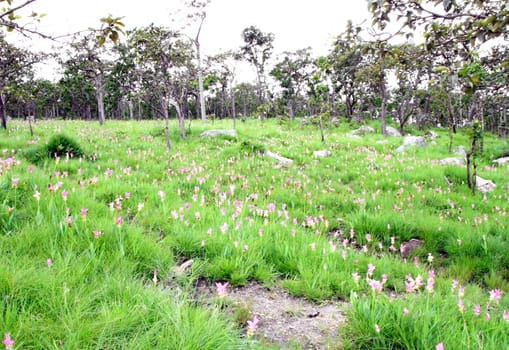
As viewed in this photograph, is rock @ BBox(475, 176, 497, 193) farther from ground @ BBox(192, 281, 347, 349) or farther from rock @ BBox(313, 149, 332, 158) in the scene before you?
ground @ BBox(192, 281, 347, 349)

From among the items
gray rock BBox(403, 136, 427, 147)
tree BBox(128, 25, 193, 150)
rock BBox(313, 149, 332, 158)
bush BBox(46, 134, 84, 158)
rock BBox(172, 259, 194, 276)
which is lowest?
rock BBox(172, 259, 194, 276)

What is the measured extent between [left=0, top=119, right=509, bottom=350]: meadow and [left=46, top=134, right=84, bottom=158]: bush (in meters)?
0.28

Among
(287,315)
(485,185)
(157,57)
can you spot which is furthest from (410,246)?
(157,57)

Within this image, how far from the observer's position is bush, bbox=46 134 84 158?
24.3 feet

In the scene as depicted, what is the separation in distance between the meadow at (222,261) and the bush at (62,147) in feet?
0.92

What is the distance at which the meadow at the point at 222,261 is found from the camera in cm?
192

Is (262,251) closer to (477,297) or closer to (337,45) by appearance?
(477,297)

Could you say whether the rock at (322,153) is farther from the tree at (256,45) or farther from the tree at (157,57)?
the tree at (256,45)

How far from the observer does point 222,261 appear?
3.09 m

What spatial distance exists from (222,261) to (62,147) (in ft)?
20.8

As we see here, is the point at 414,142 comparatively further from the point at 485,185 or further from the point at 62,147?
the point at 62,147

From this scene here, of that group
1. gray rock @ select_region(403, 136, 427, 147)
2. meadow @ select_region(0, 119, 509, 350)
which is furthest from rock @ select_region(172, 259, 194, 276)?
gray rock @ select_region(403, 136, 427, 147)

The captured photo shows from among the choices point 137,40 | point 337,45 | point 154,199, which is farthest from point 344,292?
point 137,40

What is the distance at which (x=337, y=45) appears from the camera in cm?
342
